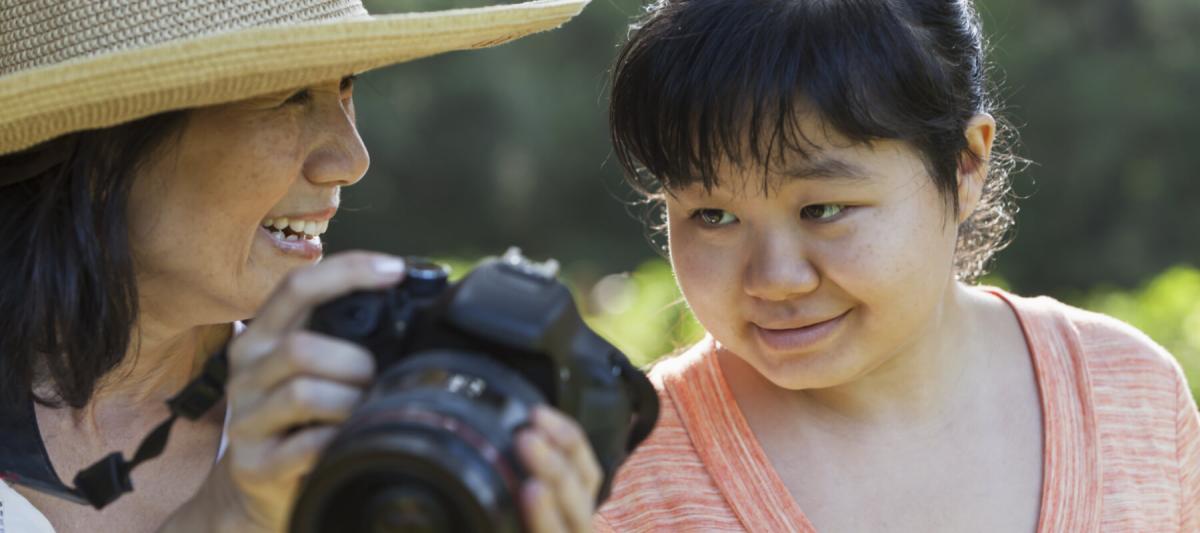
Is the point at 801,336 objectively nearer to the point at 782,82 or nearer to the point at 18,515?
the point at 782,82

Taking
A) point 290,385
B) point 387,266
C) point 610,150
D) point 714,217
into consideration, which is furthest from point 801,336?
point 610,150

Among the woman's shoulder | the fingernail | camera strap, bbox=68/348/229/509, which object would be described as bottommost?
the woman's shoulder

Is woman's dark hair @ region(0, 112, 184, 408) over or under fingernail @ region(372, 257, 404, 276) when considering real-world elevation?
under

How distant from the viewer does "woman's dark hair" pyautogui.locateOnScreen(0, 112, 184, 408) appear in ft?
5.89

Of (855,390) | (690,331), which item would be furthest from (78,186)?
(690,331)

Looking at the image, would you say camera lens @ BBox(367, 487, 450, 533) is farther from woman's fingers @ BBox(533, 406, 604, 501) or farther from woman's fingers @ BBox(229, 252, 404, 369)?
woman's fingers @ BBox(229, 252, 404, 369)

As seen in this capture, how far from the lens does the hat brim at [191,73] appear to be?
160cm

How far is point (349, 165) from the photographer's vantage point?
1.88 metres

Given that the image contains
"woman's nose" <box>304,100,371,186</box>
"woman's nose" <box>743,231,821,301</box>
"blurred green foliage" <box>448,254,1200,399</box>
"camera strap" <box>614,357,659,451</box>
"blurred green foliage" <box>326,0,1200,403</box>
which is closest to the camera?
"camera strap" <box>614,357,659,451</box>

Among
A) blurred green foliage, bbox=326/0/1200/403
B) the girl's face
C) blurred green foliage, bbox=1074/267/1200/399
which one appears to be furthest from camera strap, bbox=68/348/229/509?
blurred green foliage, bbox=326/0/1200/403

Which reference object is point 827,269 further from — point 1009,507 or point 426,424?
point 426,424

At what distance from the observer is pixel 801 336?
72.0 inches

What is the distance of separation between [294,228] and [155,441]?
1.28 ft

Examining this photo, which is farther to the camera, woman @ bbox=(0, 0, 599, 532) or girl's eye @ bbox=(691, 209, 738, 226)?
girl's eye @ bbox=(691, 209, 738, 226)
